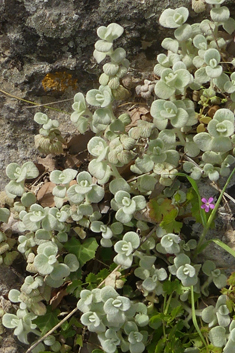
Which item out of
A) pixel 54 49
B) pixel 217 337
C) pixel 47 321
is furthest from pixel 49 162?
pixel 217 337

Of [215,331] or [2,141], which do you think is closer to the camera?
[215,331]

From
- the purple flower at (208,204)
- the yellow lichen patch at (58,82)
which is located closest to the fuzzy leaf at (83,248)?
the purple flower at (208,204)

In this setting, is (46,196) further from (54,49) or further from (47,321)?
(54,49)

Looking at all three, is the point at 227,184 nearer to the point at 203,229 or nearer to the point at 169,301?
the point at 203,229

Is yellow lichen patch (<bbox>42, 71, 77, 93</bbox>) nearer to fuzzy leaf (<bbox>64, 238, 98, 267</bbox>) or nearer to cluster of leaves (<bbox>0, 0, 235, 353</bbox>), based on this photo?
cluster of leaves (<bbox>0, 0, 235, 353</bbox>)

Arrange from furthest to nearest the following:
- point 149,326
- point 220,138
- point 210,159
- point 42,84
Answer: point 42,84 → point 149,326 → point 210,159 → point 220,138

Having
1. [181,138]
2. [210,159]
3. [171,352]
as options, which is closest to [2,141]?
[181,138]

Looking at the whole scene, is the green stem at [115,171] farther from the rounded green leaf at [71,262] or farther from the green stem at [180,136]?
the rounded green leaf at [71,262]
